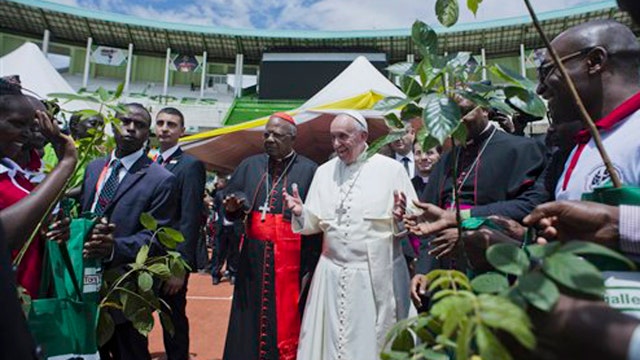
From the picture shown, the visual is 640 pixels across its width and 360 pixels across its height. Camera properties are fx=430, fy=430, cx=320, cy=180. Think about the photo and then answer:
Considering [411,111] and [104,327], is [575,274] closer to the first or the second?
[411,111]

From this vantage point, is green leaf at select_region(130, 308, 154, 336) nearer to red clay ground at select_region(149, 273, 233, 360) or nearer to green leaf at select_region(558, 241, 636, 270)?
green leaf at select_region(558, 241, 636, 270)

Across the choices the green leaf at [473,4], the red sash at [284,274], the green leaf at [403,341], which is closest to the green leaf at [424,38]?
the green leaf at [473,4]

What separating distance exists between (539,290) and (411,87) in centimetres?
63

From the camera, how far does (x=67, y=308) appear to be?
5.54 ft

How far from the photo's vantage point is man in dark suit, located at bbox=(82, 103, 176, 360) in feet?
8.07

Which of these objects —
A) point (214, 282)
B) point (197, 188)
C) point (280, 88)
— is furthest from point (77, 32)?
point (197, 188)

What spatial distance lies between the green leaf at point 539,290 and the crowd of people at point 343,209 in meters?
0.04

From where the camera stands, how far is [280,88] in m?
28.1

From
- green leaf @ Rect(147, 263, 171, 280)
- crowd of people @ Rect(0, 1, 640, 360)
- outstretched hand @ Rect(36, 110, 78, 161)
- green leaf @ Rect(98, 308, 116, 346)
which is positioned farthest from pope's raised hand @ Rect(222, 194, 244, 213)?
outstretched hand @ Rect(36, 110, 78, 161)

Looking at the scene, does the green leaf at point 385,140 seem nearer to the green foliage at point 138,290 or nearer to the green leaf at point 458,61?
the green leaf at point 458,61

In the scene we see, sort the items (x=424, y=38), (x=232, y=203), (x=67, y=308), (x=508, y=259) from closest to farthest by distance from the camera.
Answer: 1. (x=508, y=259)
2. (x=424, y=38)
3. (x=67, y=308)
4. (x=232, y=203)

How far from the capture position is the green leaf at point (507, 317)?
1.73 ft

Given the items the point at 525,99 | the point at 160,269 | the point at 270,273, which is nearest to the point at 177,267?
the point at 160,269

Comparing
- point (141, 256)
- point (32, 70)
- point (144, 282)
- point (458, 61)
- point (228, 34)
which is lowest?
point (144, 282)
